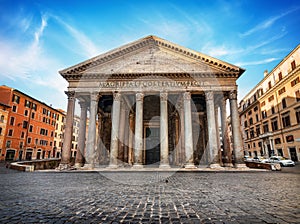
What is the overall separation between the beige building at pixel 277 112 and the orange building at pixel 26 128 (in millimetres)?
38991

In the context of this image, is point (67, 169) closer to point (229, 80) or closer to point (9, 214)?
point (9, 214)

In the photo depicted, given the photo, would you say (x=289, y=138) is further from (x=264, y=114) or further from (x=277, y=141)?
(x=264, y=114)

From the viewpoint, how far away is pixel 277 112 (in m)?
29.3

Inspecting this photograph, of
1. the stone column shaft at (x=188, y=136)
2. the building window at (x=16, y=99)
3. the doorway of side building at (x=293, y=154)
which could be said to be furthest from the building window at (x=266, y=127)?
the building window at (x=16, y=99)

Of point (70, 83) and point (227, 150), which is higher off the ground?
point (70, 83)

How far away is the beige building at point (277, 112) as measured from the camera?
2475 centimetres

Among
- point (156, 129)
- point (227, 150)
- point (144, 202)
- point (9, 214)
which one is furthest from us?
point (156, 129)

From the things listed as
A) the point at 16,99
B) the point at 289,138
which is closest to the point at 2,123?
the point at 16,99

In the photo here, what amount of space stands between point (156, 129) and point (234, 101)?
10078mm

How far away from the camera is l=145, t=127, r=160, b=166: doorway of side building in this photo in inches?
847

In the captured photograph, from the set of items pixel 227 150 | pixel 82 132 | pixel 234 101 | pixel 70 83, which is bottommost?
pixel 227 150

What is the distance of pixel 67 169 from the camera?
1398 cm

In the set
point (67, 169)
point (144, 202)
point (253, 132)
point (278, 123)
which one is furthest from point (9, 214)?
point (253, 132)

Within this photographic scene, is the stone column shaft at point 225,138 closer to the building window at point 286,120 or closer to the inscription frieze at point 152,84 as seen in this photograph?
the inscription frieze at point 152,84
